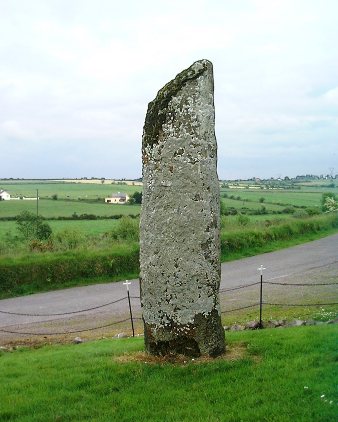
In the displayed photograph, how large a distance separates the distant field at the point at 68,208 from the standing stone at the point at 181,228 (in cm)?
4613

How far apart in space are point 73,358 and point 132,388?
9.55ft

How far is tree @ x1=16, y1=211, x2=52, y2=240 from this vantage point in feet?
123

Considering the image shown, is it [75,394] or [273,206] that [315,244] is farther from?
[75,394]

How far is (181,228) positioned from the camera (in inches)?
355

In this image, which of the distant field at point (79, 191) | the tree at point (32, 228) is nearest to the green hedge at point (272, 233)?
the tree at point (32, 228)

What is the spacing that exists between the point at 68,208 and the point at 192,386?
58.4m

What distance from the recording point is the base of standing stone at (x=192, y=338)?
357 inches

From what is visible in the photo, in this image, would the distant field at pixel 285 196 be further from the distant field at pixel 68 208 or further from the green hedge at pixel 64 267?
the green hedge at pixel 64 267

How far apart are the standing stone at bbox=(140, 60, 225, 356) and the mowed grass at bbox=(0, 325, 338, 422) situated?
0.55 m

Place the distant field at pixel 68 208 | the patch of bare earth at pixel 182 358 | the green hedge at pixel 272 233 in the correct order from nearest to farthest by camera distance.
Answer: the patch of bare earth at pixel 182 358 → the green hedge at pixel 272 233 → the distant field at pixel 68 208

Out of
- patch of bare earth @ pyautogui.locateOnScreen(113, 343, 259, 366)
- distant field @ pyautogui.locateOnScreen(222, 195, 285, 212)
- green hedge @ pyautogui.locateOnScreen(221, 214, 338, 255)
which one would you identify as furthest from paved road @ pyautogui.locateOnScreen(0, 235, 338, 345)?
distant field @ pyautogui.locateOnScreen(222, 195, 285, 212)

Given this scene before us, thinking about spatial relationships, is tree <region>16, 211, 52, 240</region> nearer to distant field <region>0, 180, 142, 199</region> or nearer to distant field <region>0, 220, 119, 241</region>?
distant field <region>0, 220, 119, 241</region>

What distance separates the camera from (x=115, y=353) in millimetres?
10523

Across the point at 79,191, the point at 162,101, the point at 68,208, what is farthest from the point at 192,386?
the point at 79,191
